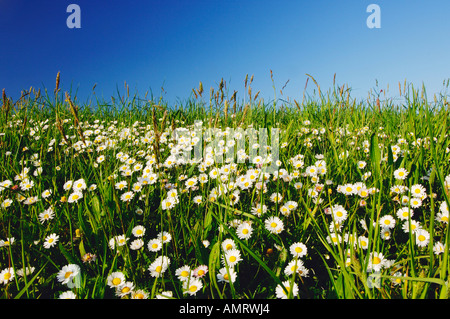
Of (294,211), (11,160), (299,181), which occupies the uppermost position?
(11,160)

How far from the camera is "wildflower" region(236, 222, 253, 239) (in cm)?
127

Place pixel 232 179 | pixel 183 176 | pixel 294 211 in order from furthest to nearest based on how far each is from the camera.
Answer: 1. pixel 183 176
2. pixel 232 179
3. pixel 294 211

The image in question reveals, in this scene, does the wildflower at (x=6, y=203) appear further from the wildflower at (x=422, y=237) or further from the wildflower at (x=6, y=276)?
the wildflower at (x=422, y=237)

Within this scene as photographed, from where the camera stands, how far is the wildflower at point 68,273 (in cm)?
110

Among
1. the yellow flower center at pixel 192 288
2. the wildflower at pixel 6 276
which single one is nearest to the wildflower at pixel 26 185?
the wildflower at pixel 6 276

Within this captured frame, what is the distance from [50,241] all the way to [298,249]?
127 cm

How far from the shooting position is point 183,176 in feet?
6.84

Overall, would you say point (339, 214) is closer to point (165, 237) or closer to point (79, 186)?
point (165, 237)

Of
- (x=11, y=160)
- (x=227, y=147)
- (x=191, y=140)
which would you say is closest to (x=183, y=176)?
(x=227, y=147)

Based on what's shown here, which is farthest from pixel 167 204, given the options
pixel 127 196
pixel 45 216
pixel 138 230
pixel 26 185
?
pixel 26 185

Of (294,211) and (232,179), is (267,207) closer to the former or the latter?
(294,211)

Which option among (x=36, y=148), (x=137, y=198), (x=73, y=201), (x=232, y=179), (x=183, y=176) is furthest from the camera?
(x=36, y=148)

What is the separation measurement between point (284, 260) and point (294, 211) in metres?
0.45

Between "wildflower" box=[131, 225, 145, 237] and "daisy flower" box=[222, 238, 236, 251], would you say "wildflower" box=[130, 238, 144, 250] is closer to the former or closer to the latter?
"wildflower" box=[131, 225, 145, 237]
